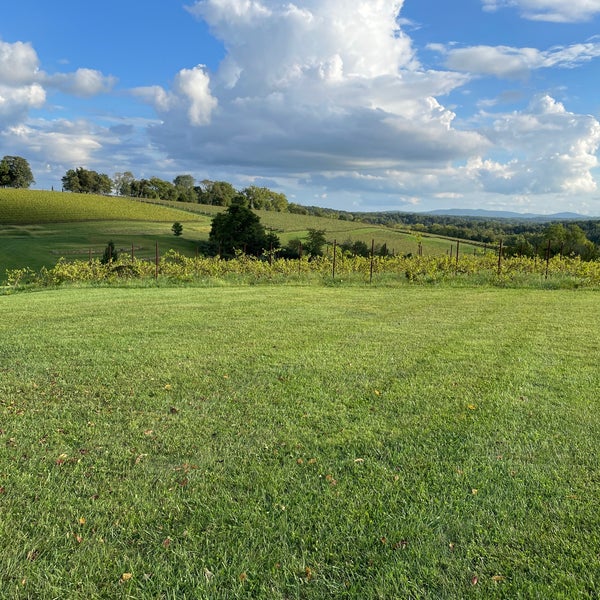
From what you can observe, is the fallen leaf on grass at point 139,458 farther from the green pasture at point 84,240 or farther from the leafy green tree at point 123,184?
the leafy green tree at point 123,184

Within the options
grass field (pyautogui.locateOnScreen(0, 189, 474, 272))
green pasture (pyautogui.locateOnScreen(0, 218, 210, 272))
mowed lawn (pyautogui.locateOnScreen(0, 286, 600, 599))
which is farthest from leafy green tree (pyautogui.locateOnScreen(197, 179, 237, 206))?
mowed lawn (pyautogui.locateOnScreen(0, 286, 600, 599))

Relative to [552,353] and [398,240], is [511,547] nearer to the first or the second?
[552,353]

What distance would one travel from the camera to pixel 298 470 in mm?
2832

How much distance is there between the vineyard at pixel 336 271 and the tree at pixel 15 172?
74425 mm

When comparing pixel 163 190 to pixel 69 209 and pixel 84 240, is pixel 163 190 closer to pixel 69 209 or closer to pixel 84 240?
pixel 69 209

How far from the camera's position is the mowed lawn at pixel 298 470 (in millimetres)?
2037

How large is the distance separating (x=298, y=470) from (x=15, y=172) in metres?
92.2

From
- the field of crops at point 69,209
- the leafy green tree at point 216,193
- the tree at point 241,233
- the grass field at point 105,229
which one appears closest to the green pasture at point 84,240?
the grass field at point 105,229

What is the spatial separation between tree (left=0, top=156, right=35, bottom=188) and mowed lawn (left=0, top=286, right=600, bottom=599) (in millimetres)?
85925

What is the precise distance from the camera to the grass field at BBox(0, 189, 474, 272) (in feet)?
123

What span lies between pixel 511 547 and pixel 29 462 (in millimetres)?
2888

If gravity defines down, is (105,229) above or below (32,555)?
above

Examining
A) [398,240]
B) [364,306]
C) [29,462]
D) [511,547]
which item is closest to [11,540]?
[29,462]

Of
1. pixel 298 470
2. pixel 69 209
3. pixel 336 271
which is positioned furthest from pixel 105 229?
pixel 298 470
